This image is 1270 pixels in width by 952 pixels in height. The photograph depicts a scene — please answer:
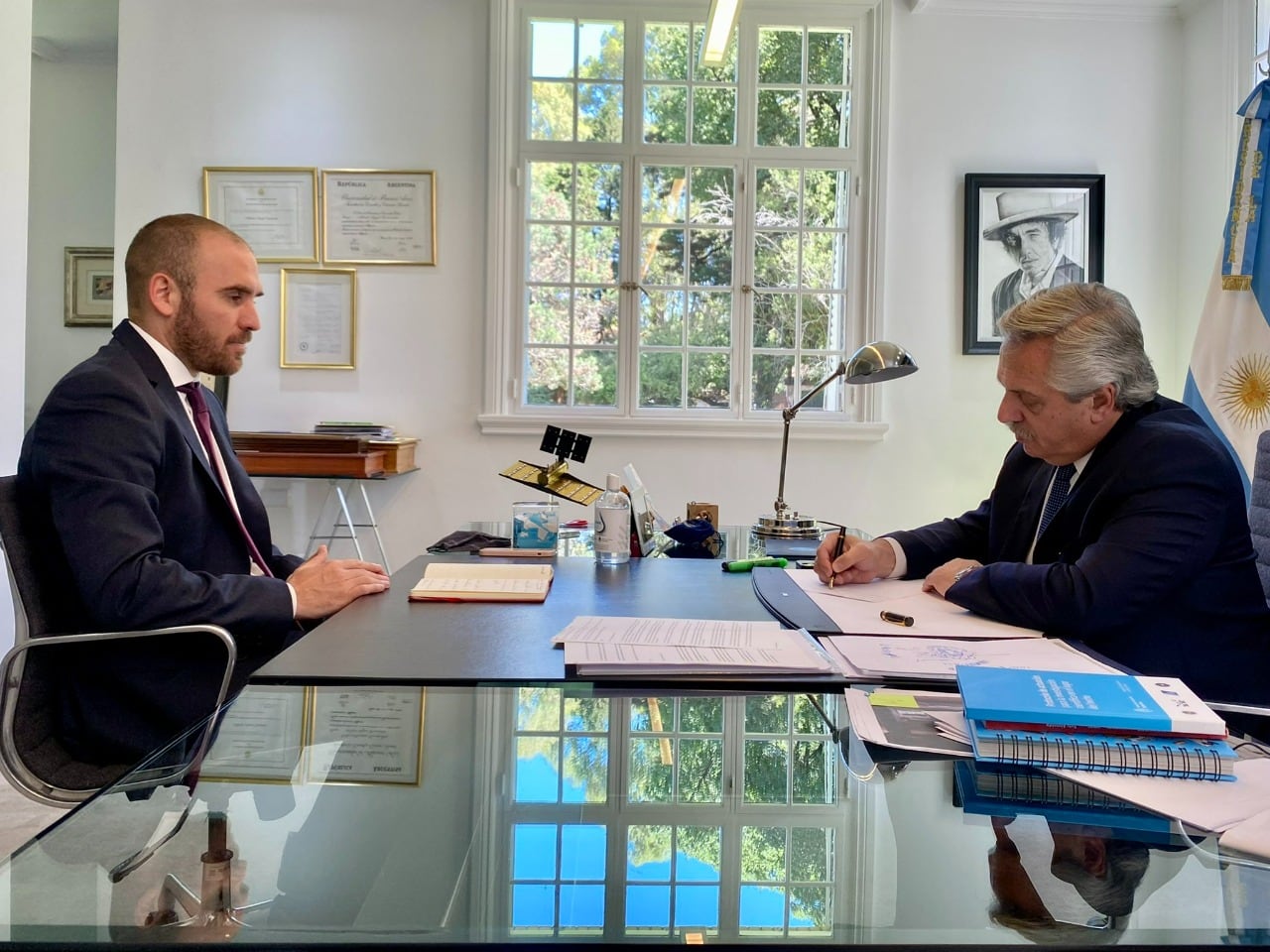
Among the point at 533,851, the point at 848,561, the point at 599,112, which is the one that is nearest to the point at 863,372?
the point at 848,561

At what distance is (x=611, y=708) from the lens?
1093 mm

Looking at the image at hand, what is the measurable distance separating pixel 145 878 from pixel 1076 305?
5.78 feet

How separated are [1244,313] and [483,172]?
327cm

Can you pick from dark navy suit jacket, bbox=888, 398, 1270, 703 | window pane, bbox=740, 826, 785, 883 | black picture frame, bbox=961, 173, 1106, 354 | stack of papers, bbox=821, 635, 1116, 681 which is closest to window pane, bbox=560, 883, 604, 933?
window pane, bbox=740, 826, 785, 883

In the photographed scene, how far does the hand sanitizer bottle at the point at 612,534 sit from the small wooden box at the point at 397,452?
229 cm

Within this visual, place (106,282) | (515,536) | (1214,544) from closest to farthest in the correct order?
1. (1214,544)
2. (515,536)
3. (106,282)

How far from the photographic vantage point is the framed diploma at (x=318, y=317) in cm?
477

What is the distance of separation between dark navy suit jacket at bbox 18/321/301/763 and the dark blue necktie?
57.3 inches

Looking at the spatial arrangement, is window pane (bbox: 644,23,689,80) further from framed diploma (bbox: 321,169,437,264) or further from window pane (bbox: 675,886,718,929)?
window pane (bbox: 675,886,718,929)

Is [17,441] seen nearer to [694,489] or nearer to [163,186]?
[163,186]

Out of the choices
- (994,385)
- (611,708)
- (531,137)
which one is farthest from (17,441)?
(994,385)

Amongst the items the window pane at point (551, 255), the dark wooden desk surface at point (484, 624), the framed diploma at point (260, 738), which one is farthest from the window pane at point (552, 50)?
the framed diploma at point (260, 738)

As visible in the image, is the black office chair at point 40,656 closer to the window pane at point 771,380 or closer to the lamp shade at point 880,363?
the lamp shade at point 880,363

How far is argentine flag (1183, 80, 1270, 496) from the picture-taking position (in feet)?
11.9
